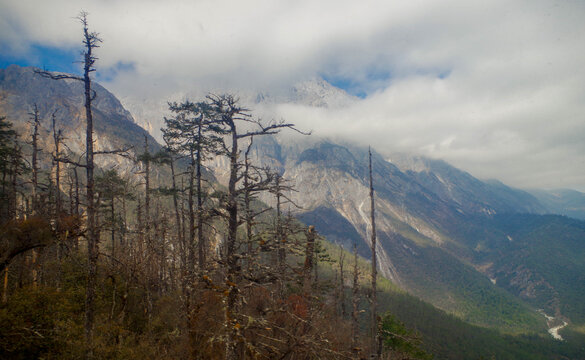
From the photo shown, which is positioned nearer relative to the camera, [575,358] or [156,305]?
[156,305]

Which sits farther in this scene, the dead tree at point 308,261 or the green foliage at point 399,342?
the green foliage at point 399,342

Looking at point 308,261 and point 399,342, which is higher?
point 308,261

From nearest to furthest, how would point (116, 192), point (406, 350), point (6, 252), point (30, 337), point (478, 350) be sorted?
point (30, 337)
point (6, 252)
point (406, 350)
point (116, 192)
point (478, 350)

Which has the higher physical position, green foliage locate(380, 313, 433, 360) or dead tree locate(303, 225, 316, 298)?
dead tree locate(303, 225, 316, 298)

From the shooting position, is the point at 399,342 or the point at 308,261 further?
the point at 399,342

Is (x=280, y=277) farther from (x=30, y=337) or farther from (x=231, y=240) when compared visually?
(x=30, y=337)

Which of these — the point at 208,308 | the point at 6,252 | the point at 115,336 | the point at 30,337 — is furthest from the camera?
the point at 208,308

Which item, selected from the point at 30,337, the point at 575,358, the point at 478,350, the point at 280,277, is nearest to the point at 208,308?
the point at 30,337

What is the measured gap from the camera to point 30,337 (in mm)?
11172

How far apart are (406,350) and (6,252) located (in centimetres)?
2825

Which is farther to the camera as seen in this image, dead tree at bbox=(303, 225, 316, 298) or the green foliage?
the green foliage

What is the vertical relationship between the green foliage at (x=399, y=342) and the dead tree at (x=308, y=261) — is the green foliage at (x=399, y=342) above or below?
below

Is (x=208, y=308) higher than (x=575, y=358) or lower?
higher

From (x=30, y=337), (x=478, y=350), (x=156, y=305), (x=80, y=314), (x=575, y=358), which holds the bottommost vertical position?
(x=575, y=358)
